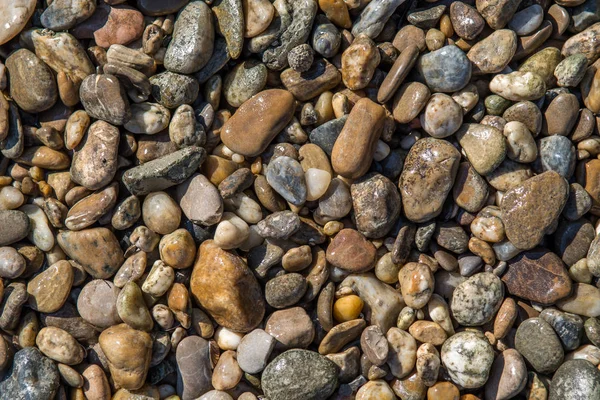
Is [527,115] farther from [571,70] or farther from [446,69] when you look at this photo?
[446,69]

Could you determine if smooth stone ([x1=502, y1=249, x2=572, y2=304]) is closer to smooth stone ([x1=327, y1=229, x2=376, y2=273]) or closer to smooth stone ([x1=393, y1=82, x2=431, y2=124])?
smooth stone ([x1=327, y1=229, x2=376, y2=273])

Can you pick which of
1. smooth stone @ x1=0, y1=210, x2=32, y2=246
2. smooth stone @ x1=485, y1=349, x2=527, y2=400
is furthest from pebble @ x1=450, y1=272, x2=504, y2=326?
smooth stone @ x1=0, y1=210, x2=32, y2=246

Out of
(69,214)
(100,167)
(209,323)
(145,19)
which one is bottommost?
(209,323)

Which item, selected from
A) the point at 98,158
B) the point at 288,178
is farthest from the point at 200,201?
the point at 98,158

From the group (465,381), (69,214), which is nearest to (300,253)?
(465,381)

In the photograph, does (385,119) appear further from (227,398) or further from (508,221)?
(227,398)
